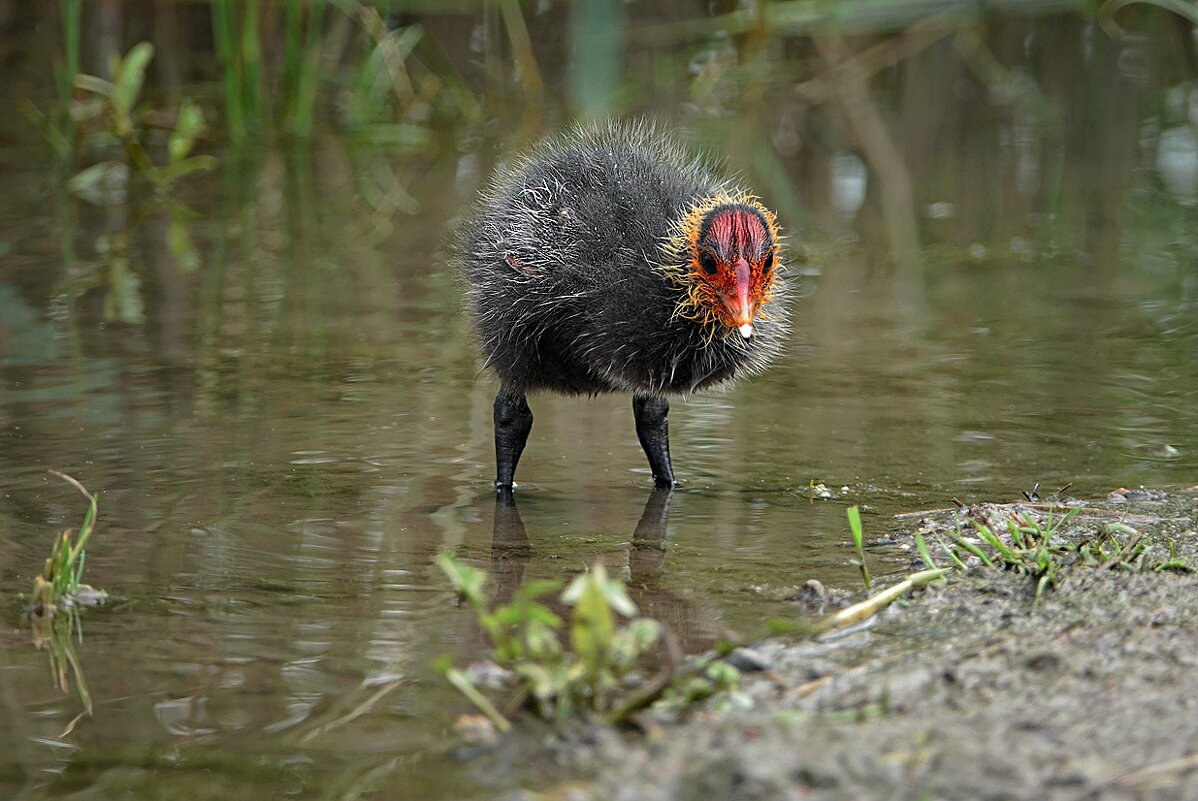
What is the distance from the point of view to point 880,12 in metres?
12.1

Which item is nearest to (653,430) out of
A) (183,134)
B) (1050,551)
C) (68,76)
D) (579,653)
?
(1050,551)

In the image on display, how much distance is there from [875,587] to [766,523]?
0.67 meters

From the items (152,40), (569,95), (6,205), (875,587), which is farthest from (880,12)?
(875,587)

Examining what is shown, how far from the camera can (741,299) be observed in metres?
4.46

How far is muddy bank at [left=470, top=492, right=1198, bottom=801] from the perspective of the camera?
2.55m

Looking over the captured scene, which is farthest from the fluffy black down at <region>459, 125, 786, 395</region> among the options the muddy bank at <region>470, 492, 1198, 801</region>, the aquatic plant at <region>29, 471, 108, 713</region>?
the aquatic plant at <region>29, 471, 108, 713</region>

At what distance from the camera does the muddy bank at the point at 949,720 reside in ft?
8.38

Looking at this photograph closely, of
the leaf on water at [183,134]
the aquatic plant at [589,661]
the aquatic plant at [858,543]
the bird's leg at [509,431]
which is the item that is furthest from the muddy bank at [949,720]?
the leaf on water at [183,134]

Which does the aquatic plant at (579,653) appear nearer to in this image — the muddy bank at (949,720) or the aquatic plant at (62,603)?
the muddy bank at (949,720)

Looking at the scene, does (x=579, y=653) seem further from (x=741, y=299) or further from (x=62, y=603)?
(x=741, y=299)

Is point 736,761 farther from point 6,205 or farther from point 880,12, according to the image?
point 880,12

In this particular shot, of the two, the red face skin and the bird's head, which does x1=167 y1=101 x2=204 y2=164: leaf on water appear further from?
the red face skin

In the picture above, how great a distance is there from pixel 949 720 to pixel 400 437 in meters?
2.88

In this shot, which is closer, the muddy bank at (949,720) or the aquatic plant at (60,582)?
the muddy bank at (949,720)
